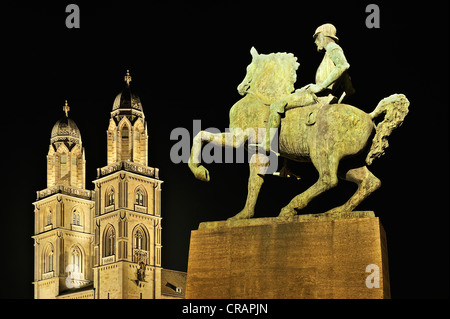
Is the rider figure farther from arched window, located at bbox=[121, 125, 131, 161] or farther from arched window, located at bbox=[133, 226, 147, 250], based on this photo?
arched window, located at bbox=[133, 226, 147, 250]

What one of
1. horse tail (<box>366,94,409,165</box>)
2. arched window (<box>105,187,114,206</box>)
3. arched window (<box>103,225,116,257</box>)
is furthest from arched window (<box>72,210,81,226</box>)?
horse tail (<box>366,94,409,165</box>)

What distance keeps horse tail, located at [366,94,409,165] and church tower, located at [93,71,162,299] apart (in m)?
67.8

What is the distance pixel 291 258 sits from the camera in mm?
13648

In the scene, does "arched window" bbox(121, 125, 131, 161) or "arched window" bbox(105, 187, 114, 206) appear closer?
"arched window" bbox(121, 125, 131, 161)

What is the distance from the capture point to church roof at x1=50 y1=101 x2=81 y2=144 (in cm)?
8369

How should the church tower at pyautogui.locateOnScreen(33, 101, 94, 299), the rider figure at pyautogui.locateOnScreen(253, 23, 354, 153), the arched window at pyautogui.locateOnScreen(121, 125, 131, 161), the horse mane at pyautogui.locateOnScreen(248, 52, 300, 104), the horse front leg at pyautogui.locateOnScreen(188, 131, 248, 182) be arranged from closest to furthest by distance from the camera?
the rider figure at pyautogui.locateOnScreen(253, 23, 354, 153), the horse front leg at pyautogui.locateOnScreen(188, 131, 248, 182), the horse mane at pyautogui.locateOnScreen(248, 52, 300, 104), the arched window at pyautogui.locateOnScreen(121, 125, 131, 161), the church tower at pyautogui.locateOnScreen(33, 101, 94, 299)

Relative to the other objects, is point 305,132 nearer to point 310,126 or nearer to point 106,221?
point 310,126

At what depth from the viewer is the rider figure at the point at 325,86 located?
14133mm

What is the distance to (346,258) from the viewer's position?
1332 cm

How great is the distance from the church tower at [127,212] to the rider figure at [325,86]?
67.4 m

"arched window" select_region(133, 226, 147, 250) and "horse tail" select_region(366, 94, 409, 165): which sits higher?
"arched window" select_region(133, 226, 147, 250)
